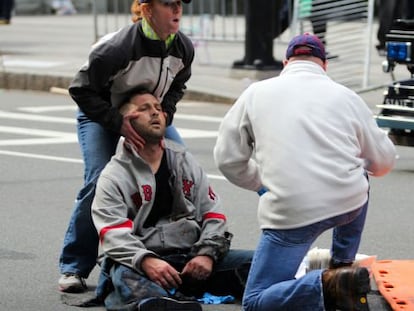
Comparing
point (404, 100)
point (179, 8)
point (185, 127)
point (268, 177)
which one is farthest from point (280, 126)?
point (185, 127)

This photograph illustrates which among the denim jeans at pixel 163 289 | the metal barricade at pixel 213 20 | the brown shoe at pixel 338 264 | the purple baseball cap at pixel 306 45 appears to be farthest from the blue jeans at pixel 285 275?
the metal barricade at pixel 213 20

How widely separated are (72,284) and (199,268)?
2.54 ft

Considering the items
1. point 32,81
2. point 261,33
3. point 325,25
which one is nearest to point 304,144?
point 261,33

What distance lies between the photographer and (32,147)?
11.0m

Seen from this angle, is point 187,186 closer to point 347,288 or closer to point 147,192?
point 147,192

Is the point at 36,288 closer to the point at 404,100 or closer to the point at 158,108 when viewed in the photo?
the point at 158,108

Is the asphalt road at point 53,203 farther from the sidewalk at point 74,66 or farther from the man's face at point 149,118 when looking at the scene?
the sidewalk at point 74,66

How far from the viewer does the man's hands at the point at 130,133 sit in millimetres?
5797

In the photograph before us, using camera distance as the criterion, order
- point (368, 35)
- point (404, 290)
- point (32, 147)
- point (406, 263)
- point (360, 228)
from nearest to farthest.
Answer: point (360, 228), point (404, 290), point (406, 263), point (32, 147), point (368, 35)

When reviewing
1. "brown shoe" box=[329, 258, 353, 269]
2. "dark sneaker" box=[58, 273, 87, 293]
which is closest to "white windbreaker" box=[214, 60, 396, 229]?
"brown shoe" box=[329, 258, 353, 269]

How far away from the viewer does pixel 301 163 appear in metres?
4.97

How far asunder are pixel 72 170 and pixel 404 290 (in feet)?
14.5

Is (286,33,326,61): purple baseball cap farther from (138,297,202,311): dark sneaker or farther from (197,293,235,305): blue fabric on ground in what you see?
(197,293,235,305): blue fabric on ground

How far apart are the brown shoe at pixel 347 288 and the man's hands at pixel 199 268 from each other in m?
A: 0.83
